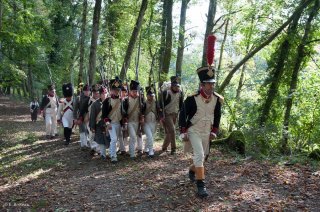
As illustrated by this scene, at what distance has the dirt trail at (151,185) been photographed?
6.99 meters

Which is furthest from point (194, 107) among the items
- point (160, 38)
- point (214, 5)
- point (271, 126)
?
point (160, 38)

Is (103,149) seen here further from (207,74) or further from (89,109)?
(207,74)

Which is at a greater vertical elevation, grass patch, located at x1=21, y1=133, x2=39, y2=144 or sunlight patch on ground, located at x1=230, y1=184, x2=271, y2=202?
sunlight patch on ground, located at x1=230, y1=184, x2=271, y2=202

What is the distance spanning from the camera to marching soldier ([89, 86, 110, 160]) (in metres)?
11.5

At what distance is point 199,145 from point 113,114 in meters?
4.45

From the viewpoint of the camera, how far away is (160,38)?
20609 mm

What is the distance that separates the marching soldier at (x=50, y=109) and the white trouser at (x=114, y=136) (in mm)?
6345

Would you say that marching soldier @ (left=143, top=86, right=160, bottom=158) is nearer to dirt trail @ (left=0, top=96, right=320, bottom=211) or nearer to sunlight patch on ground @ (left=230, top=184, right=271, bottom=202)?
dirt trail @ (left=0, top=96, right=320, bottom=211)

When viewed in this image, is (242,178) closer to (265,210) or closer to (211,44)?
(265,210)

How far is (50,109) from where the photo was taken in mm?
16797

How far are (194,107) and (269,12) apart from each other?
12175 millimetres

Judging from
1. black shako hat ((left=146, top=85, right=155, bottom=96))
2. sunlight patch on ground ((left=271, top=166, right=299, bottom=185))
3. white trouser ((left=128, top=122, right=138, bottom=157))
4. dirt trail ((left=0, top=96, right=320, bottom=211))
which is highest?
black shako hat ((left=146, top=85, right=155, bottom=96))

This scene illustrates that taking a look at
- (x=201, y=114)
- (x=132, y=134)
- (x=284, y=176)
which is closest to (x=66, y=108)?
(x=132, y=134)

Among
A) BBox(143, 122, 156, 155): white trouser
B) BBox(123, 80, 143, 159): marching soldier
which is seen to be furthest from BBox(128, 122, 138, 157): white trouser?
BBox(143, 122, 156, 155): white trouser
